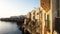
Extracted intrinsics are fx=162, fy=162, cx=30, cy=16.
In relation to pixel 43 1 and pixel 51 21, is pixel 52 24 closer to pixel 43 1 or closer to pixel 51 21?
pixel 51 21

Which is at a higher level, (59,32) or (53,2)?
(53,2)

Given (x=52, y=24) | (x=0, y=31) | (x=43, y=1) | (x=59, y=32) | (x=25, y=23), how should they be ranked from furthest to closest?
(x=25, y=23) < (x=0, y=31) < (x=43, y=1) < (x=52, y=24) < (x=59, y=32)

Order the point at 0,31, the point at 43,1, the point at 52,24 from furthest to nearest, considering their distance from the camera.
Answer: the point at 0,31 → the point at 43,1 → the point at 52,24

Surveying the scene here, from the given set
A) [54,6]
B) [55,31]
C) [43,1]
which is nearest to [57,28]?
[55,31]

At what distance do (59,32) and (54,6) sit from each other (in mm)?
422

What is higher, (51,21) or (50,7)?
(50,7)

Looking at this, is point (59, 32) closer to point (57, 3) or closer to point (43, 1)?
point (57, 3)

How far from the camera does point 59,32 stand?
2.18 metres

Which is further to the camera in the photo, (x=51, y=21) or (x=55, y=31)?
(x=51, y=21)

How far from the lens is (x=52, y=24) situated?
2.38m

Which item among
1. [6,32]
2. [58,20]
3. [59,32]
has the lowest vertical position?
A: [6,32]

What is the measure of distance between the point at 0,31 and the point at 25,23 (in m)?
1.16

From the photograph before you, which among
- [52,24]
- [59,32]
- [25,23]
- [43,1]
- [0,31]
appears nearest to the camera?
[59,32]

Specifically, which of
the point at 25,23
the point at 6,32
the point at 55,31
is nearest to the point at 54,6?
the point at 55,31
